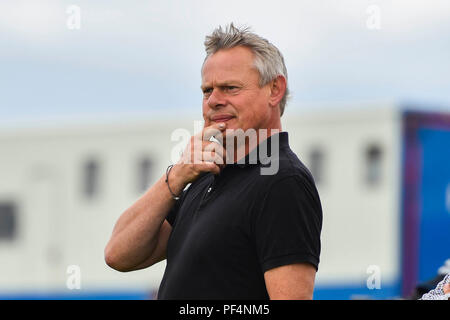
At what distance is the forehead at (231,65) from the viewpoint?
145 inches

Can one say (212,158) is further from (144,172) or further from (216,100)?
(144,172)

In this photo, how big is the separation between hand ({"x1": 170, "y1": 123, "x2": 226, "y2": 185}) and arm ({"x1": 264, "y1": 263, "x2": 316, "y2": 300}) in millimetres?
526

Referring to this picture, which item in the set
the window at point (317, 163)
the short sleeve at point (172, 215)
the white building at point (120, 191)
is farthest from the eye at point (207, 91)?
the window at point (317, 163)

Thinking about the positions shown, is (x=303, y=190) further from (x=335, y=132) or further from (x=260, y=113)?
(x=335, y=132)

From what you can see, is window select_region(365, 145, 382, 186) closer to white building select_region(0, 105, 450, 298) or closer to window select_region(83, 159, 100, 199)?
white building select_region(0, 105, 450, 298)

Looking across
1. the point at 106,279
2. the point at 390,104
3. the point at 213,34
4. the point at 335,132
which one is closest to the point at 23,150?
the point at 106,279

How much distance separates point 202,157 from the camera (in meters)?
3.61

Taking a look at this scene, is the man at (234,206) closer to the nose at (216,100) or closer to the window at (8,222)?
the nose at (216,100)

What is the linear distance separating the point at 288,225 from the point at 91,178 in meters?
19.1

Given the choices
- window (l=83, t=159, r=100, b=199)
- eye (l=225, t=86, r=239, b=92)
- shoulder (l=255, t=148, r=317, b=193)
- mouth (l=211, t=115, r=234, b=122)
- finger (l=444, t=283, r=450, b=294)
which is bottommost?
window (l=83, t=159, r=100, b=199)

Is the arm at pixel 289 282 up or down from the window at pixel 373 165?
up

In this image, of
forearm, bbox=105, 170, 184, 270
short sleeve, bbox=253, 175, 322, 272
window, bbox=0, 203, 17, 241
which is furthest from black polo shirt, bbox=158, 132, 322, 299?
window, bbox=0, 203, 17, 241

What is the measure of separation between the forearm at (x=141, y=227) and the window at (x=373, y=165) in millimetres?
14581

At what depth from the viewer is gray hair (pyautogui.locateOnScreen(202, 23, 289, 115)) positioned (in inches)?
146
